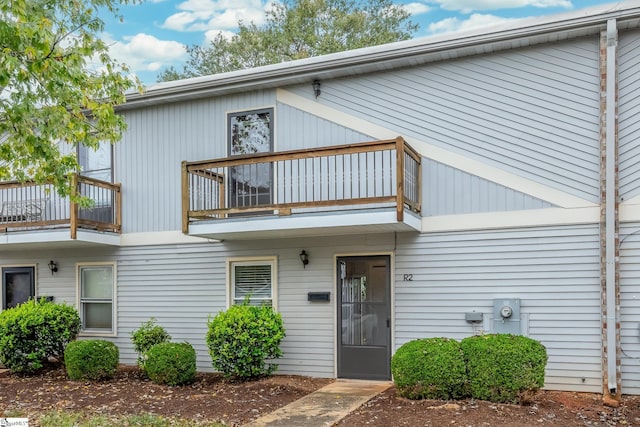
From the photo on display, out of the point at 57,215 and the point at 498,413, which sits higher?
the point at 57,215

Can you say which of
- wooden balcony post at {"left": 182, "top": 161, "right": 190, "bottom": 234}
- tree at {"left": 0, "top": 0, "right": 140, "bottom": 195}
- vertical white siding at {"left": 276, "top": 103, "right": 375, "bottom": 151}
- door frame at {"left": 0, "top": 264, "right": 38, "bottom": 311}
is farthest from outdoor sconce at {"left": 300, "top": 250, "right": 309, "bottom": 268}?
door frame at {"left": 0, "top": 264, "right": 38, "bottom": 311}

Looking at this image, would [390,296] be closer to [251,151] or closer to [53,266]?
[251,151]

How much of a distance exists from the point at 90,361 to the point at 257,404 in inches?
133

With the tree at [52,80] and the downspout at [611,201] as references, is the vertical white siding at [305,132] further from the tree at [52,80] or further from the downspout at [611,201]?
the downspout at [611,201]

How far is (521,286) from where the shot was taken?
802 centimetres

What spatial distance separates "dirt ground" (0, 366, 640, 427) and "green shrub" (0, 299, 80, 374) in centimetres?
33

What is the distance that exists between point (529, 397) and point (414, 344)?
150 cm

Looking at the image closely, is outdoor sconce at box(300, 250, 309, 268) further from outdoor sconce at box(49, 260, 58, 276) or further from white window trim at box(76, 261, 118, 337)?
outdoor sconce at box(49, 260, 58, 276)

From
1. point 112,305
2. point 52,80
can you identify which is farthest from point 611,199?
point 112,305

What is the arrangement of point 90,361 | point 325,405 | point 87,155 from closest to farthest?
point 325,405 < point 90,361 < point 87,155

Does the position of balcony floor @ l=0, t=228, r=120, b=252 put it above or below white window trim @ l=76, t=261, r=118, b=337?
above

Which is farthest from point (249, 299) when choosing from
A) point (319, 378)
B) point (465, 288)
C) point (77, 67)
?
point (77, 67)

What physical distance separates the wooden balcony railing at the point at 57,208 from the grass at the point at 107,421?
387cm

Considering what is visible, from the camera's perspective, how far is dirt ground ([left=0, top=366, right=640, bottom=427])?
20.6 ft
